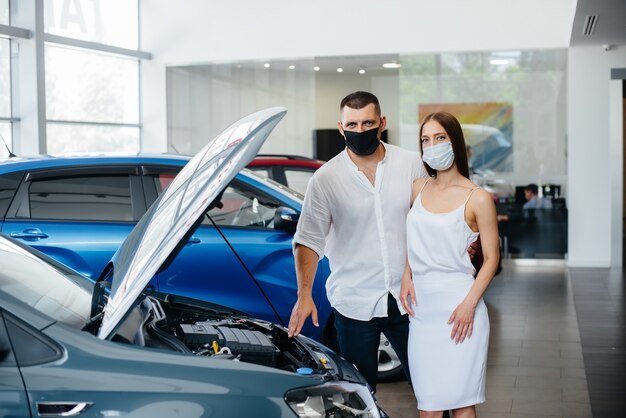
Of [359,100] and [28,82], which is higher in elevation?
[28,82]

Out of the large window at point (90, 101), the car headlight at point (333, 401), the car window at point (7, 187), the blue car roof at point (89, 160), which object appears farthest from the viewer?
the large window at point (90, 101)

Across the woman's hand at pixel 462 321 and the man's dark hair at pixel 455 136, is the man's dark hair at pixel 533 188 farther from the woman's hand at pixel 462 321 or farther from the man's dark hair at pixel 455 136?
the woman's hand at pixel 462 321

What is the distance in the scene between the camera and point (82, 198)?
19.8 feet

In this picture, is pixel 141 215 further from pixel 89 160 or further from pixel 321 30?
pixel 321 30

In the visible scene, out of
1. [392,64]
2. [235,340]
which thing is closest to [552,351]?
[235,340]

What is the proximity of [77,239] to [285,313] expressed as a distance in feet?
4.55

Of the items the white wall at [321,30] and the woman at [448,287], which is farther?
the white wall at [321,30]

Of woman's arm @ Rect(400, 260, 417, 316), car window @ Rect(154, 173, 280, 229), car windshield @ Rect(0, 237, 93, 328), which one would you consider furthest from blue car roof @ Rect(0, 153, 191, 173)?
woman's arm @ Rect(400, 260, 417, 316)

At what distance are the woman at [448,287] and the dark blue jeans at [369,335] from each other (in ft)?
0.70

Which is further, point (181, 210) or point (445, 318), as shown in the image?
point (445, 318)

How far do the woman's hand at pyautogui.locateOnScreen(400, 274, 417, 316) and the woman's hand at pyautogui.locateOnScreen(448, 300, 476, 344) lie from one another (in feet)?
0.66

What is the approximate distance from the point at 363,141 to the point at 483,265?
75cm

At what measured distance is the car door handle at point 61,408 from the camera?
8.77 feet

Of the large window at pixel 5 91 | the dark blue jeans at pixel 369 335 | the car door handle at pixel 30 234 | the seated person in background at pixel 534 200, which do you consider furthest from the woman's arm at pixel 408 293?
the seated person in background at pixel 534 200
